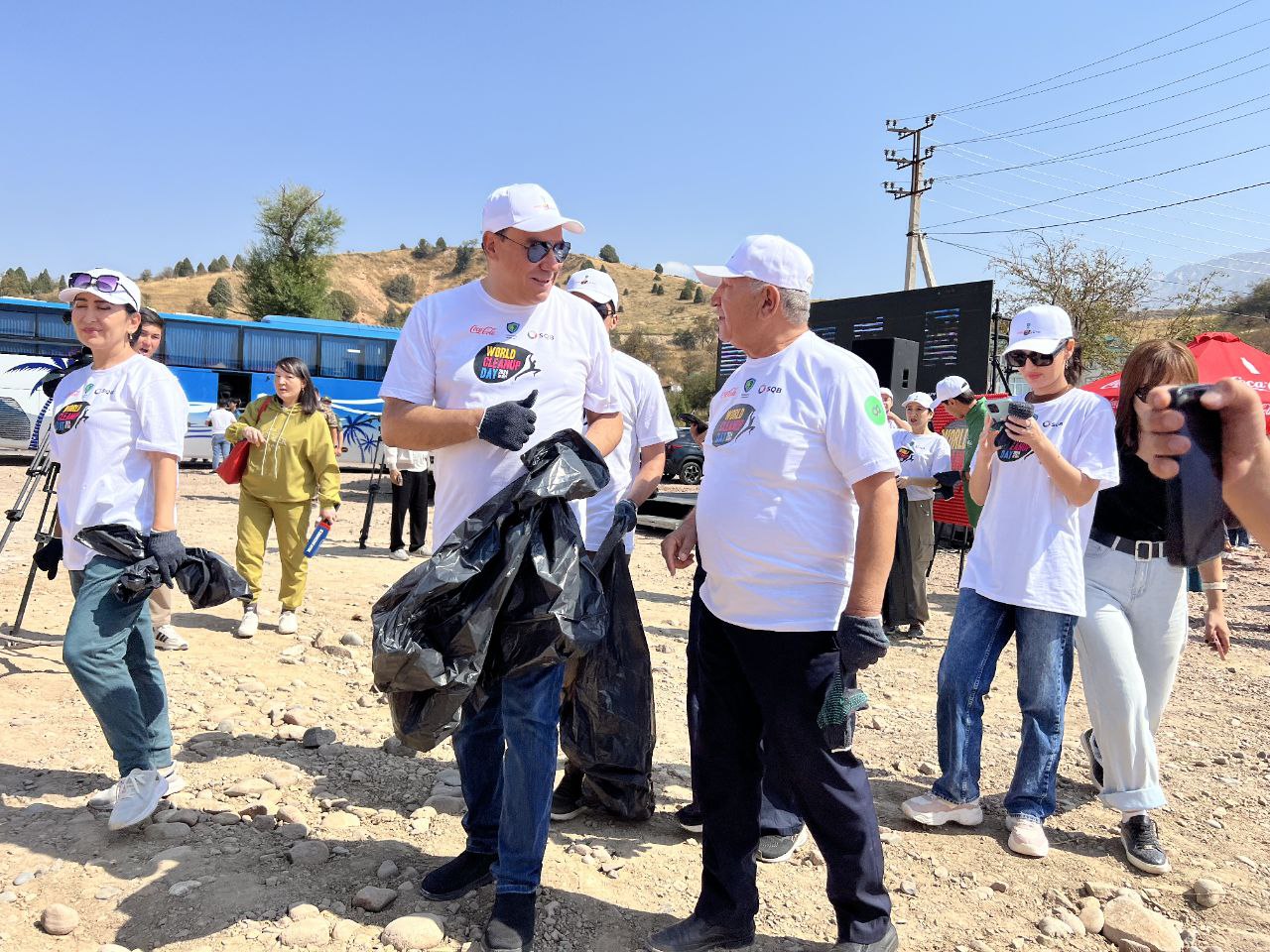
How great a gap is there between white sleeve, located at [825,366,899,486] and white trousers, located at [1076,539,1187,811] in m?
1.53

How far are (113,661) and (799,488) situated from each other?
7.71 feet

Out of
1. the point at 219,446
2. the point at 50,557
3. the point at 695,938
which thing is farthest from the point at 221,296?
the point at 695,938

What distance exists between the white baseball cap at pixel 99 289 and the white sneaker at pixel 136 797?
163cm

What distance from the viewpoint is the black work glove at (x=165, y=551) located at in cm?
309

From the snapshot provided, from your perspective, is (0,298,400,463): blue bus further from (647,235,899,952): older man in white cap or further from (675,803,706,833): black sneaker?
(647,235,899,952): older man in white cap

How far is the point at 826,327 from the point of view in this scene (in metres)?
18.5

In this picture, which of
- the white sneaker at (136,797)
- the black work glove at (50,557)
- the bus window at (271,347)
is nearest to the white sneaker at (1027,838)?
the white sneaker at (136,797)

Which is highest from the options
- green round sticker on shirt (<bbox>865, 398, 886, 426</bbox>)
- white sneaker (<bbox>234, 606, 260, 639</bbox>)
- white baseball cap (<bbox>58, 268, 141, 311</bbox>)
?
white baseball cap (<bbox>58, 268, 141, 311</bbox>)

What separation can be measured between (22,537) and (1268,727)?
32.9 ft

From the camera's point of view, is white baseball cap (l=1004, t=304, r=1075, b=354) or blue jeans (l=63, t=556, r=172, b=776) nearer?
blue jeans (l=63, t=556, r=172, b=776)

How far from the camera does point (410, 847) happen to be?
3.02 m

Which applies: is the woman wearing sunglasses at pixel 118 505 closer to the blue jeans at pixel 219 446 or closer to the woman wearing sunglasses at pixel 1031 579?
the woman wearing sunglasses at pixel 1031 579

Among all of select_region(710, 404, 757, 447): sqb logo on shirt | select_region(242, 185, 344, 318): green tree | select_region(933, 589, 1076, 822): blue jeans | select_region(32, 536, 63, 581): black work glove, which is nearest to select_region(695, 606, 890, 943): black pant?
select_region(710, 404, 757, 447): sqb logo on shirt

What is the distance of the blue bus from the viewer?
18672 mm
